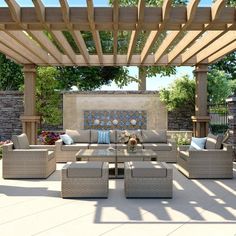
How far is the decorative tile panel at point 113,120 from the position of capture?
13641 mm

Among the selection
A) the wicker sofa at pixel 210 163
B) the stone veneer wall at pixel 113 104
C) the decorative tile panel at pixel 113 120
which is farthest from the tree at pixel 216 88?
the wicker sofa at pixel 210 163

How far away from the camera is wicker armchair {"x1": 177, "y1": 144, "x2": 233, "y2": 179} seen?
7727 mm

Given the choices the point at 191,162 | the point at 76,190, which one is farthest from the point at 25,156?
the point at 191,162

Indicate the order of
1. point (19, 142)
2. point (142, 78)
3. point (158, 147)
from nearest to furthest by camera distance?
point (19, 142) < point (158, 147) < point (142, 78)

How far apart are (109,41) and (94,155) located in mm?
12291

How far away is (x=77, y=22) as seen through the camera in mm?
6066

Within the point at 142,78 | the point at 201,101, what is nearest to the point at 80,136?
the point at 201,101

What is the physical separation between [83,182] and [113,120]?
25.8ft

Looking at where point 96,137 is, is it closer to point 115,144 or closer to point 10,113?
point 115,144

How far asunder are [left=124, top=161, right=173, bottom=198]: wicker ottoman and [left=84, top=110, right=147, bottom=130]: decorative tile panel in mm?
7738

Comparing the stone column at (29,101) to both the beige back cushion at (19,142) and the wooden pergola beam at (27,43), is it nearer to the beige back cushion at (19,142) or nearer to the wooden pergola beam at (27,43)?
the wooden pergola beam at (27,43)

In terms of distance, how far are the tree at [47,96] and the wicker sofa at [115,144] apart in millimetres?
3221

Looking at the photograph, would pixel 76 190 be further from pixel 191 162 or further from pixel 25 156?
pixel 191 162

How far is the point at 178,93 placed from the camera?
13.7m
